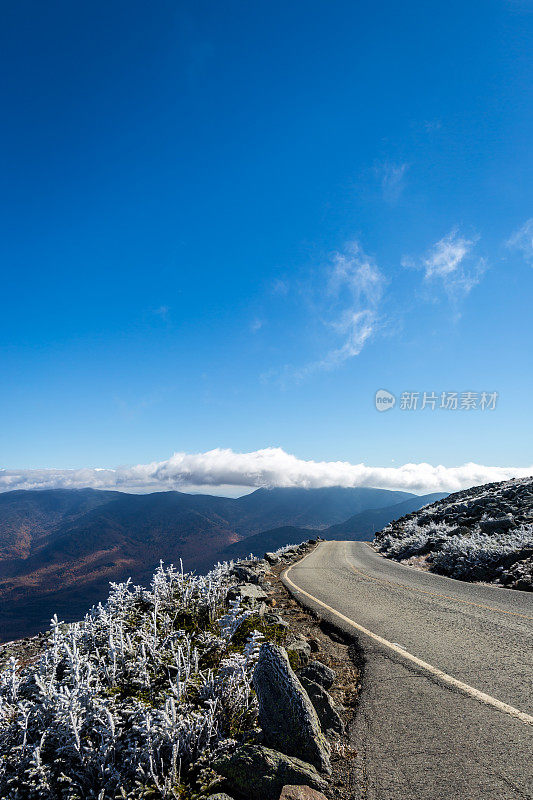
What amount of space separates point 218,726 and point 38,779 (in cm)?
145

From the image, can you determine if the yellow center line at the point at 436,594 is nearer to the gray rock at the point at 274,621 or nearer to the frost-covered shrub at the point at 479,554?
the frost-covered shrub at the point at 479,554

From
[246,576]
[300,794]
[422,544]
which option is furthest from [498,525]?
[300,794]

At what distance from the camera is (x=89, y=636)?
5156 mm

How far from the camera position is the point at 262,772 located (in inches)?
109

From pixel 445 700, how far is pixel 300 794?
2413 millimetres

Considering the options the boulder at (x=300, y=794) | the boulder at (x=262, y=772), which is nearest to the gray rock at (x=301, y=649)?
the boulder at (x=262, y=772)

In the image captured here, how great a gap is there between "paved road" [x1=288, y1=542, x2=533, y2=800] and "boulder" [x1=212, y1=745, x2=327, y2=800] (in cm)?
53

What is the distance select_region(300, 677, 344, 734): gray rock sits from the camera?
12.3 ft

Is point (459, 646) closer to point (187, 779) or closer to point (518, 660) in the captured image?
point (518, 660)

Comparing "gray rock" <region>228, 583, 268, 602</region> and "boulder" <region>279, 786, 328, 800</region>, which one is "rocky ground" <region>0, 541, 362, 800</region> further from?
"gray rock" <region>228, 583, 268, 602</region>

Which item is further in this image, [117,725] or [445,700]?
[445,700]

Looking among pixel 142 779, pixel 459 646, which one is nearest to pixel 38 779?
pixel 142 779

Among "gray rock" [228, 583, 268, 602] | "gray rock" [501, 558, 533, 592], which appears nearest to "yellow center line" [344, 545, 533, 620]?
"gray rock" [501, 558, 533, 592]

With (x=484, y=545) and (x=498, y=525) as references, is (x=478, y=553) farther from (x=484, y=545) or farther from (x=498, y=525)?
(x=498, y=525)
